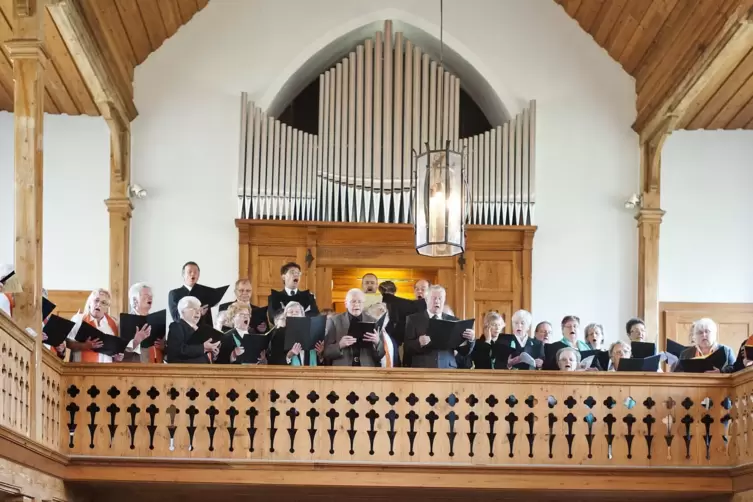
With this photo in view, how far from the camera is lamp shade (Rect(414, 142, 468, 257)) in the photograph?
1023cm

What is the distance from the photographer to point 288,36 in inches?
559

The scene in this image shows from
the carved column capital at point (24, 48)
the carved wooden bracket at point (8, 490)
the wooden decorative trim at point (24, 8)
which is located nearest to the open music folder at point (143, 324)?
the carved wooden bracket at point (8, 490)

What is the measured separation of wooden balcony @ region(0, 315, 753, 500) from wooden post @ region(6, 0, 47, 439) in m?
0.86

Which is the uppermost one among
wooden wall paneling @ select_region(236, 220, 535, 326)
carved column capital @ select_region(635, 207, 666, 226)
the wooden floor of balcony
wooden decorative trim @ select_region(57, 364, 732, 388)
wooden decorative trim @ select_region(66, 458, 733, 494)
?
carved column capital @ select_region(635, 207, 666, 226)

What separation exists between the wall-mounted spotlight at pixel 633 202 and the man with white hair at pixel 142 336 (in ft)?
18.3

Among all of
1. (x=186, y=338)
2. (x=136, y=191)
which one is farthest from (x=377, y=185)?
(x=186, y=338)

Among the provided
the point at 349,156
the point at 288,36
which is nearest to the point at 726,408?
the point at 349,156

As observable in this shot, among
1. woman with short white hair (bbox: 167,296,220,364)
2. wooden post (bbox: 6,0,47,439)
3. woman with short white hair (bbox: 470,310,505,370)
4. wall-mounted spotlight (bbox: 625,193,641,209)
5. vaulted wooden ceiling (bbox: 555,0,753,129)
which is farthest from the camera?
wall-mounted spotlight (bbox: 625,193,641,209)

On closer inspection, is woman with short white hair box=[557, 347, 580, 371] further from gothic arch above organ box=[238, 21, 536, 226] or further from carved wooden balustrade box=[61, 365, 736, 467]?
gothic arch above organ box=[238, 21, 536, 226]

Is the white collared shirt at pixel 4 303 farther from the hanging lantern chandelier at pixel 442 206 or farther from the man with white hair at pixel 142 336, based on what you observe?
the hanging lantern chandelier at pixel 442 206

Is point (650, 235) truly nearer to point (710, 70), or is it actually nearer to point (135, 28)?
point (710, 70)

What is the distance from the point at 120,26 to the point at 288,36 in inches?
79.2

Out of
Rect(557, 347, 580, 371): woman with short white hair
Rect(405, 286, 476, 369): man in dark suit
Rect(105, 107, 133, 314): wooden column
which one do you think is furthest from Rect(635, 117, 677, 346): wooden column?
Rect(105, 107, 133, 314): wooden column

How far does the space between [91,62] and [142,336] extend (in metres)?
3.00
